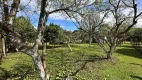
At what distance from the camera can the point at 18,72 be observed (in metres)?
16.1

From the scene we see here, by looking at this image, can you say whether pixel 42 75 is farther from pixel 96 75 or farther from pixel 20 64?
pixel 20 64

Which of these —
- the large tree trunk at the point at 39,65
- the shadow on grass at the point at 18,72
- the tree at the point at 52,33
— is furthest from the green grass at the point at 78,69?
the tree at the point at 52,33

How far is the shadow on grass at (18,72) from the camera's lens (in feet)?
49.1

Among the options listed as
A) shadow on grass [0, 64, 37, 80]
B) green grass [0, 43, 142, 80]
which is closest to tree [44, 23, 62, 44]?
green grass [0, 43, 142, 80]

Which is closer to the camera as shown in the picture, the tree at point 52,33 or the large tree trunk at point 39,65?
the large tree trunk at point 39,65

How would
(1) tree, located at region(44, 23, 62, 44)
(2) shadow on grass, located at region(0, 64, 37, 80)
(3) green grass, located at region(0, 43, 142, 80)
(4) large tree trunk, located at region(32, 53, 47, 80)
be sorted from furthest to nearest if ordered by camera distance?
(1) tree, located at region(44, 23, 62, 44), (3) green grass, located at region(0, 43, 142, 80), (2) shadow on grass, located at region(0, 64, 37, 80), (4) large tree trunk, located at region(32, 53, 47, 80)

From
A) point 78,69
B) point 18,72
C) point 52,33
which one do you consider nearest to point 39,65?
point 18,72

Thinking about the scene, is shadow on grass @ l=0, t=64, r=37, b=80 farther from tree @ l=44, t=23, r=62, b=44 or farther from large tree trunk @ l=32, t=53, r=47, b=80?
tree @ l=44, t=23, r=62, b=44

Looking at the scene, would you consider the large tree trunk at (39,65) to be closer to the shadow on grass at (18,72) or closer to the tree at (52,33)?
the shadow on grass at (18,72)

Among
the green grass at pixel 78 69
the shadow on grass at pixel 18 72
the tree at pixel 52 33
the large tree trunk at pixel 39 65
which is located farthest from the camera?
the tree at pixel 52 33

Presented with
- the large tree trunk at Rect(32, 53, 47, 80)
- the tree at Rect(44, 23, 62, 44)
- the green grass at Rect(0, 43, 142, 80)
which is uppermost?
the tree at Rect(44, 23, 62, 44)

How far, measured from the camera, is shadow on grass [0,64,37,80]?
1498 cm

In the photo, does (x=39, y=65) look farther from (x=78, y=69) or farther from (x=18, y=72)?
(x=78, y=69)

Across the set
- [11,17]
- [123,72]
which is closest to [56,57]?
[123,72]
